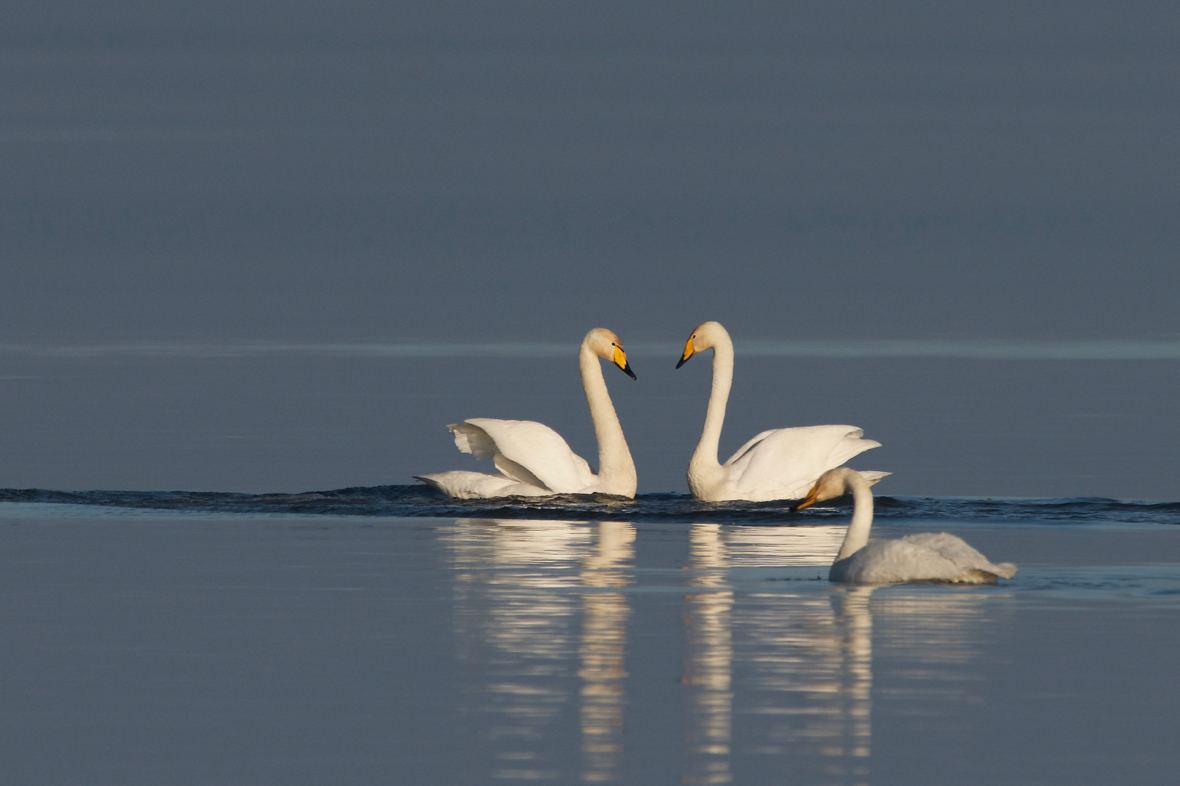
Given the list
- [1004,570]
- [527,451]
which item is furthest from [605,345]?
[1004,570]

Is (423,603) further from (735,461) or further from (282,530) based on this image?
(735,461)

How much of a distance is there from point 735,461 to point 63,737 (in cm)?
1315

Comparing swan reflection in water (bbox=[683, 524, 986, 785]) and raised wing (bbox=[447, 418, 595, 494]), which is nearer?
swan reflection in water (bbox=[683, 524, 986, 785])

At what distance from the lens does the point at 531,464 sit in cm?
2109

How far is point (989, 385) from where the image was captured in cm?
4397

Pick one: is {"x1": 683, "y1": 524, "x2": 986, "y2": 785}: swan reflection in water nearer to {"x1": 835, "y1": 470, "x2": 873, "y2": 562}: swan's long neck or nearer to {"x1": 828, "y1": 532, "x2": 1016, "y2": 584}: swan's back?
{"x1": 828, "y1": 532, "x2": 1016, "y2": 584}: swan's back

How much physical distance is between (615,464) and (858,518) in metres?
6.34

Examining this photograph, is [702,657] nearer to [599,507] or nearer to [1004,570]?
[1004,570]

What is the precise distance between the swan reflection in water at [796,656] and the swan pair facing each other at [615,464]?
15.4ft

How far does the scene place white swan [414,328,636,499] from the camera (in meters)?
21.1

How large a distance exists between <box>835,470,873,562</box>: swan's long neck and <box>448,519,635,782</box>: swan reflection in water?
160 cm

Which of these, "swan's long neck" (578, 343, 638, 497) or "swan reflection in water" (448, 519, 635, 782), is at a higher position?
"swan's long neck" (578, 343, 638, 497)

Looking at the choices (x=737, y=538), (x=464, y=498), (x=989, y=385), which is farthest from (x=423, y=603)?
(x=989, y=385)

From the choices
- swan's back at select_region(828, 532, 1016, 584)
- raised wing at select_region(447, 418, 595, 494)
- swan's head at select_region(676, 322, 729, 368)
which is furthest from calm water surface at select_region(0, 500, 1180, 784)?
swan's head at select_region(676, 322, 729, 368)
